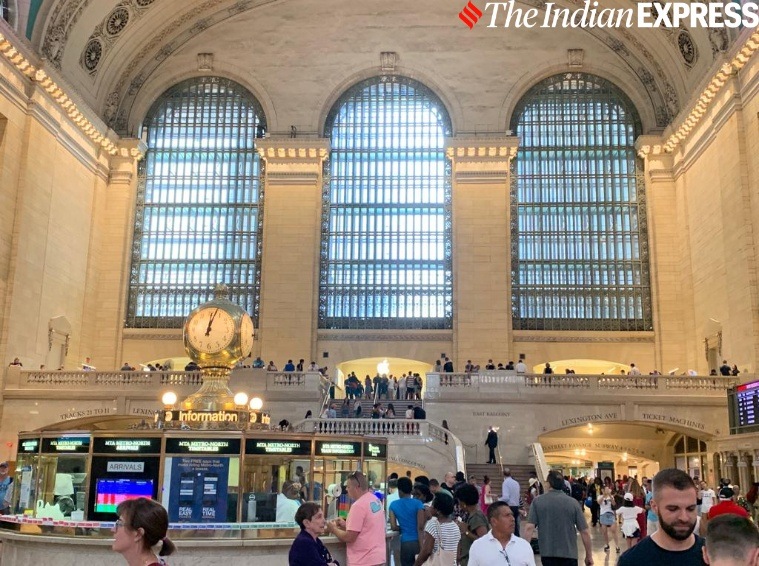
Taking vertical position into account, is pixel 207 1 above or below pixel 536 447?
above

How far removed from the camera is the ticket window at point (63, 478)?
6.81m

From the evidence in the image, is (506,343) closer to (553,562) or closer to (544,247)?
(544,247)

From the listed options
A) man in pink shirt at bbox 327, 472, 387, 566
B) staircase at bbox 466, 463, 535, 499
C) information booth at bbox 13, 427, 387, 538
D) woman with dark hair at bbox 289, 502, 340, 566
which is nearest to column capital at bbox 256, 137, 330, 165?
staircase at bbox 466, 463, 535, 499

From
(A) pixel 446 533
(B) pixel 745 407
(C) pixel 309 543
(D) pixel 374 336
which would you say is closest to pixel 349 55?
(D) pixel 374 336

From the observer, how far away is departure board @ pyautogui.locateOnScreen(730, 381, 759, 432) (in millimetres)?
19125

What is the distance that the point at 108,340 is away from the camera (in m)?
30.4

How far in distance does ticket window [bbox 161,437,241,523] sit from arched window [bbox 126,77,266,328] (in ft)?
79.4

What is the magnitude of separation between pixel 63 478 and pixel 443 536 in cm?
323

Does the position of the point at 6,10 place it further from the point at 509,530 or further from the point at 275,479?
the point at 509,530

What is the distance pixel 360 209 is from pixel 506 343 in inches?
299

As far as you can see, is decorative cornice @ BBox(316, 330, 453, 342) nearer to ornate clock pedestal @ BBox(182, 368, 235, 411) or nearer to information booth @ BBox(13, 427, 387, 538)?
ornate clock pedestal @ BBox(182, 368, 235, 411)

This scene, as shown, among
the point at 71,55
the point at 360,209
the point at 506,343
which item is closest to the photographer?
the point at 71,55

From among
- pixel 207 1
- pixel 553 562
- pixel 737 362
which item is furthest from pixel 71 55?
pixel 553 562

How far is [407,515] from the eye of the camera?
7.73 metres
